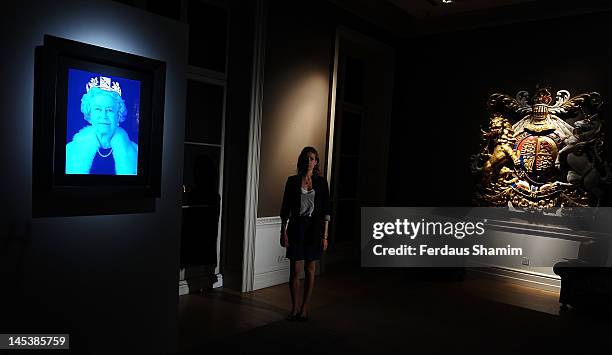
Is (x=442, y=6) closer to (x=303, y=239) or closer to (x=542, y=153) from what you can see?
(x=542, y=153)

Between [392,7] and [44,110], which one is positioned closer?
[44,110]

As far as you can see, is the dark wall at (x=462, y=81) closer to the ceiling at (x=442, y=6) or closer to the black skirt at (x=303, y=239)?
the ceiling at (x=442, y=6)

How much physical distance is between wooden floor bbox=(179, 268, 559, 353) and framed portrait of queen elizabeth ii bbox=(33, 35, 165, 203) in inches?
50.7

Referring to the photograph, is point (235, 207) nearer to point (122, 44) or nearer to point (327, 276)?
point (327, 276)

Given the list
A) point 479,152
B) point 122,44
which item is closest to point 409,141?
point 479,152

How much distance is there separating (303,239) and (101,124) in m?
1.76

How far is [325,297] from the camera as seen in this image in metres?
4.41

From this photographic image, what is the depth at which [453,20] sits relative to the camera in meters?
5.80

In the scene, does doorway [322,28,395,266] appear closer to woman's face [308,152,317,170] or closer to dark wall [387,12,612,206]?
dark wall [387,12,612,206]

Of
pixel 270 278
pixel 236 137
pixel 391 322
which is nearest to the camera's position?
pixel 391 322

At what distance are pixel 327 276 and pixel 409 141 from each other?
2.27 m

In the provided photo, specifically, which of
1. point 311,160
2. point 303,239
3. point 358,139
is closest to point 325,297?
point 303,239

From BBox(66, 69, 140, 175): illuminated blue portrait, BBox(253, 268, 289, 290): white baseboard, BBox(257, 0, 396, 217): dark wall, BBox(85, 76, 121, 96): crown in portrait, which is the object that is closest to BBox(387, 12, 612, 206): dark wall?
BBox(257, 0, 396, 217): dark wall

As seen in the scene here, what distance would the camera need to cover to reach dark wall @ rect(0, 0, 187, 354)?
2152 mm
